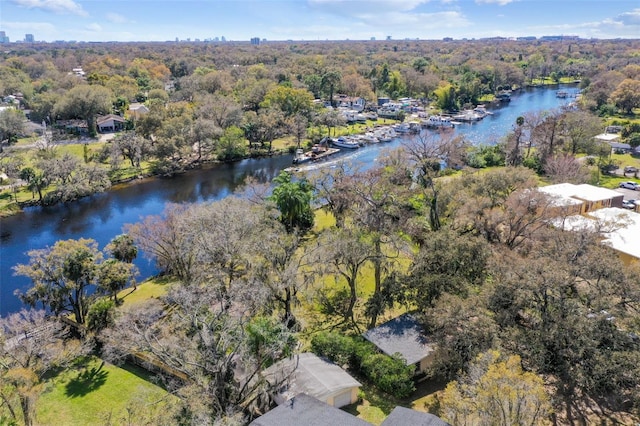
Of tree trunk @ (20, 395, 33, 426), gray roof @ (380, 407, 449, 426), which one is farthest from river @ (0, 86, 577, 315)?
gray roof @ (380, 407, 449, 426)

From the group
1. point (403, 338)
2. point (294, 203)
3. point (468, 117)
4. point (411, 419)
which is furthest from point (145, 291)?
point (468, 117)

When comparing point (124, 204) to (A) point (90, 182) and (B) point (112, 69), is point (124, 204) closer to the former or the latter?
(A) point (90, 182)

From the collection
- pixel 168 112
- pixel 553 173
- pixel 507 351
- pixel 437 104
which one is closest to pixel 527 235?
pixel 507 351

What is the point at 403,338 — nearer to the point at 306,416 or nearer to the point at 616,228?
the point at 306,416

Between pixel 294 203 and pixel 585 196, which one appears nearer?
pixel 294 203

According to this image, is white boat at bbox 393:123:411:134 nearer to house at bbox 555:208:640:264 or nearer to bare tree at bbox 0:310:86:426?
house at bbox 555:208:640:264

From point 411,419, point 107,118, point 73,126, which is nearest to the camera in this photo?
point 411,419
